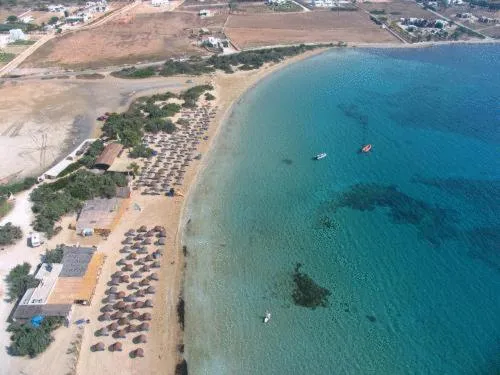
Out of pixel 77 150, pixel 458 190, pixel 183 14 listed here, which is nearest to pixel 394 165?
pixel 458 190

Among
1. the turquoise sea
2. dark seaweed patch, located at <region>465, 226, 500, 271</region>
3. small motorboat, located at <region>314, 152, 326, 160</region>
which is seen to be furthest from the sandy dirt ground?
dark seaweed patch, located at <region>465, 226, 500, 271</region>

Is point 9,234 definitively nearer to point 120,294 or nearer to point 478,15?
point 120,294

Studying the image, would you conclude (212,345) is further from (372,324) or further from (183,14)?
(183,14)

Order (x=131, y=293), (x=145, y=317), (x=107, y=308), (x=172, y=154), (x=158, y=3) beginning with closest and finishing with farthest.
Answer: (x=145, y=317), (x=107, y=308), (x=131, y=293), (x=172, y=154), (x=158, y=3)

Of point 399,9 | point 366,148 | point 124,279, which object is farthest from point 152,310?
point 399,9

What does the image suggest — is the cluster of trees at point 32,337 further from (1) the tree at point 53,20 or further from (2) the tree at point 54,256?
(1) the tree at point 53,20

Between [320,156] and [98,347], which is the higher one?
[320,156]
